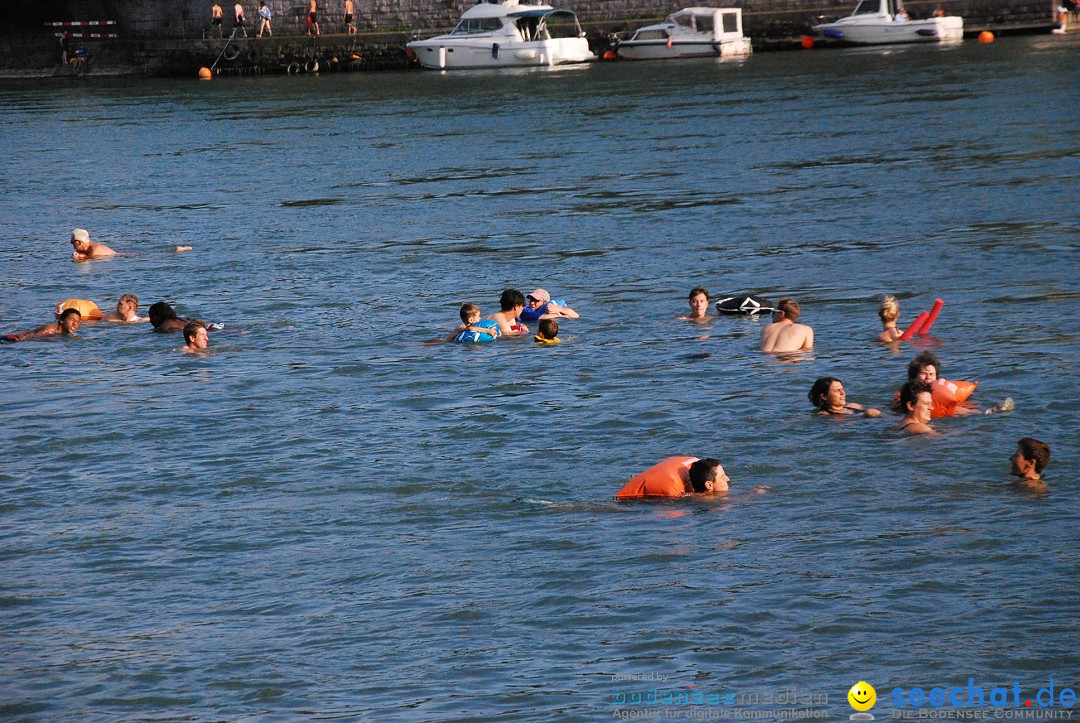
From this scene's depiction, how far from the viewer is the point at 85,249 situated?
23.8 m

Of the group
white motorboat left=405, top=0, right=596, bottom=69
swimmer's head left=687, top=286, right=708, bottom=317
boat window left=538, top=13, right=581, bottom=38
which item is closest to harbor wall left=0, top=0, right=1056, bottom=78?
boat window left=538, top=13, right=581, bottom=38

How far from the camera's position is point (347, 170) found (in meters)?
34.8

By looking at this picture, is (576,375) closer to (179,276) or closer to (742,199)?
(179,276)

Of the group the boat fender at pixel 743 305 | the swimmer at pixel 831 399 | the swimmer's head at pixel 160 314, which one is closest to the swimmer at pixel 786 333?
the boat fender at pixel 743 305

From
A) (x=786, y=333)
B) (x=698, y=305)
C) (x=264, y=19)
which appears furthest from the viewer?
(x=264, y=19)

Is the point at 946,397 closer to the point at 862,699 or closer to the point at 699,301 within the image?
the point at 699,301

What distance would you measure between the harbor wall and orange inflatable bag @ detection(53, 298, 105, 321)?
46.4 meters

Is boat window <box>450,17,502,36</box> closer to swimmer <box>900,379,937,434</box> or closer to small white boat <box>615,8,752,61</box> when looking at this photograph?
small white boat <box>615,8,752,61</box>

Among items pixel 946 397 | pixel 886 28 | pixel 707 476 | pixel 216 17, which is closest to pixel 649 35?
pixel 886 28

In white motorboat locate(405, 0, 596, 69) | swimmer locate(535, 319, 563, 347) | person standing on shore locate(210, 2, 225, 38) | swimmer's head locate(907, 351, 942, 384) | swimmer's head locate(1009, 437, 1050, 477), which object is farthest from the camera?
person standing on shore locate(210, 2, 225, 38)

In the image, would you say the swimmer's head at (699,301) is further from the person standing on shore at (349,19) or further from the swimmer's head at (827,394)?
the person standing on shore at (349,19)

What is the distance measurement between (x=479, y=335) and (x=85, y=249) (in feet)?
31.7

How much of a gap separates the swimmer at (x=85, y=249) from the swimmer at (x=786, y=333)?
12.6m

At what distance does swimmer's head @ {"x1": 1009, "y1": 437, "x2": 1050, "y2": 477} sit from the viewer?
37.3 ft
